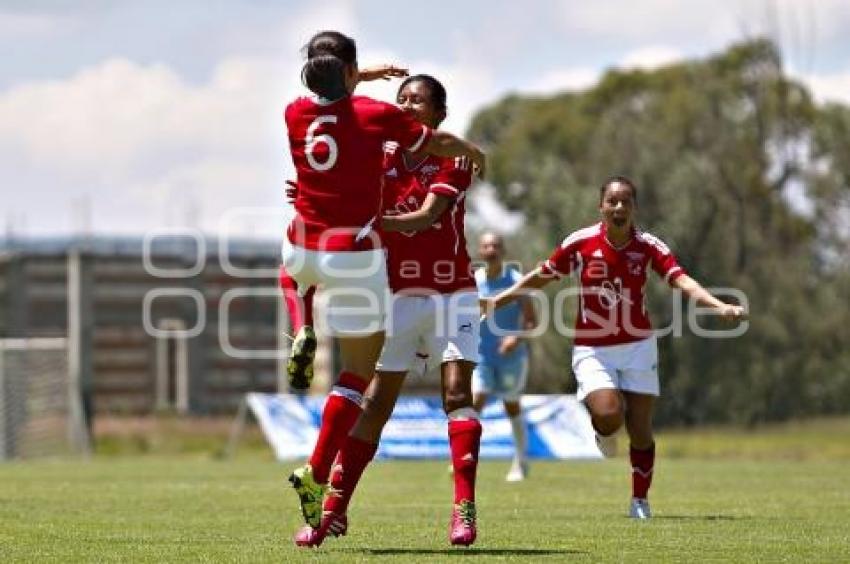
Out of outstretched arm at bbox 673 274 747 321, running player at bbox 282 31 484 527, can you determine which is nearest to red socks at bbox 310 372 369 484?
running player at bbox 282 31 484 527

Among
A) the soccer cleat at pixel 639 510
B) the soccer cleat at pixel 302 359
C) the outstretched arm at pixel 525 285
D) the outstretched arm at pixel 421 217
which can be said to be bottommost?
the soccer cleat at pixel 639 510

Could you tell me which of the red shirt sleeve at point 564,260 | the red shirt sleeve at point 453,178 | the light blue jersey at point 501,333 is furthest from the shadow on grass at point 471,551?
the light blue jersey at point 501,333

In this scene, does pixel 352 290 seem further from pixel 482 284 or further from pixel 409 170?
pixel 482 284

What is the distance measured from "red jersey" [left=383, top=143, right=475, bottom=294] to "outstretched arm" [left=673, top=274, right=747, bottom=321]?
6.37 feet

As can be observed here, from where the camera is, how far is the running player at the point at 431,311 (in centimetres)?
1027

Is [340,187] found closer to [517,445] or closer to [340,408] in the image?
[340,408]

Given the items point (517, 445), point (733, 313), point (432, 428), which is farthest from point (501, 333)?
point (733, 313)

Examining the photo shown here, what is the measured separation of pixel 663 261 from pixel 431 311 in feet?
10.9

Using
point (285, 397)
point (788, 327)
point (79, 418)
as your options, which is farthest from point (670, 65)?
point (285, 397)

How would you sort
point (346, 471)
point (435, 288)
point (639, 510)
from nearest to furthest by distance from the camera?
point (346, 471)
point (435, 288)
point (639, 510)

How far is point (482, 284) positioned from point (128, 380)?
27.2 meters

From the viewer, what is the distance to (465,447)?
1035 cm

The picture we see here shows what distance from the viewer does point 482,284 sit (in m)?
19.9

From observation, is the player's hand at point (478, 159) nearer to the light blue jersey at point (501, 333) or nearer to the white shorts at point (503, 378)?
the light blue jersey at point (501, 333)
